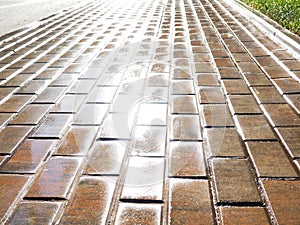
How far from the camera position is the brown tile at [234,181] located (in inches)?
70.8

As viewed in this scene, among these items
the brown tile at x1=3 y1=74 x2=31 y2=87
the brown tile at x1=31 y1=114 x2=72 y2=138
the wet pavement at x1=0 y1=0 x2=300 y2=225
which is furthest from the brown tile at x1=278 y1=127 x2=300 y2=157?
the brown tile at x1=3 y1=74 x2=31 y2=87

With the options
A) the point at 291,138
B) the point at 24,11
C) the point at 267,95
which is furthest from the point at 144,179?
the point at 24,11

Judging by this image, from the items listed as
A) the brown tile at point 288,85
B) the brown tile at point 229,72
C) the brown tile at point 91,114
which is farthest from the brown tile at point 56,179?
the brown tile at point 288,85

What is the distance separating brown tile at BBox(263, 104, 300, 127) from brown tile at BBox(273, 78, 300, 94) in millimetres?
339

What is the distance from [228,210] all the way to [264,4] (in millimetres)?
6313

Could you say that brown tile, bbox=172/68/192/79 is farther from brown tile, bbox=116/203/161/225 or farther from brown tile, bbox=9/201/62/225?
brown tile, bbox=9/201/62/225

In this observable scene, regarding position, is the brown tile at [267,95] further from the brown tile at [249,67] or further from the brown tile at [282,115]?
the brown tile at [249,67]

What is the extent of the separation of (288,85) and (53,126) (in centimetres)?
248

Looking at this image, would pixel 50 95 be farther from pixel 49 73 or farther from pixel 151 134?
pixel 151 134

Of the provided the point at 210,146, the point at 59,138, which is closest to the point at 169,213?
the point at 210,146

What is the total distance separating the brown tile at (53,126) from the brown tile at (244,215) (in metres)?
1.50

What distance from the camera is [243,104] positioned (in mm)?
2889

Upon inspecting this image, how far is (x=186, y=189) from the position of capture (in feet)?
6.17

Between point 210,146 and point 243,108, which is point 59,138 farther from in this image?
point 243,108
